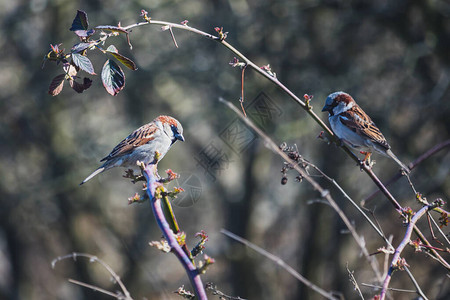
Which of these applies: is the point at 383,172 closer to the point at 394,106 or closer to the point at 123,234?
the point at 394,106

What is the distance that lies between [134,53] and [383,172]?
4040mm

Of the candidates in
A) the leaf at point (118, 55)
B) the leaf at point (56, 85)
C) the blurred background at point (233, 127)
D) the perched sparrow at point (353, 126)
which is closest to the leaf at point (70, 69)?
the leaf at point (56, 85)

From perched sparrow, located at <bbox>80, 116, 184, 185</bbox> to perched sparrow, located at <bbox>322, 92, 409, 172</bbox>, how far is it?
3.90ft

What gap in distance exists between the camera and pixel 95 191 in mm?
8289

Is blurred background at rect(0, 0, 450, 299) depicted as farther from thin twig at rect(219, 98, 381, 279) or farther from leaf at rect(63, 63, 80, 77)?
thin twig at rect(219, 98, 381, 279)

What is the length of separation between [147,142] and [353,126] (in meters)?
1.57

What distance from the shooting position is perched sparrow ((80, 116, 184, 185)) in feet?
12.8

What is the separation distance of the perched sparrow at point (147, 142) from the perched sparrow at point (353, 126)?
1190mm

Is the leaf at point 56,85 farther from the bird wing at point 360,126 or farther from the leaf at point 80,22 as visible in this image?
the bird wing at point 360,126

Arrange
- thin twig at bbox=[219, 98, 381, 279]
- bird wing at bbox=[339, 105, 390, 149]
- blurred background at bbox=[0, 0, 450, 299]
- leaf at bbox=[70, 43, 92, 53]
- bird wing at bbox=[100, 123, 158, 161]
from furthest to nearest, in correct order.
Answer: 1. blurred background at bbox=[0, 0, 450, 299]
2. bird wing at bbox=[100, 123, 158, 161]
3. bird wing at bbox=[339, 105, 390, 149]
4. leaf at bbox=[70, 43, 92, 53]
5. thin twig at bbox=[219, 98, 381, 279]

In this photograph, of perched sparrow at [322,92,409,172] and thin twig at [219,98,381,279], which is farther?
perched sparrow at [322,92,409,172]

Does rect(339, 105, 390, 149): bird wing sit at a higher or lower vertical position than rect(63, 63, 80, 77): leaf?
higher

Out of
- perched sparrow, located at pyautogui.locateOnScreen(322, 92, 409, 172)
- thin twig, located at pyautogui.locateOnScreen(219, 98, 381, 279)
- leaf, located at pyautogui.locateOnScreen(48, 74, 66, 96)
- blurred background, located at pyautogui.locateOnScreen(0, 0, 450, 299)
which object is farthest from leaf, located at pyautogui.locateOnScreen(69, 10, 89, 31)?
blurred background, located at pyautogui.locateOnScreen(0, 0, 450, 299)

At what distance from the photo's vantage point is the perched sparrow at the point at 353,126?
342cm
